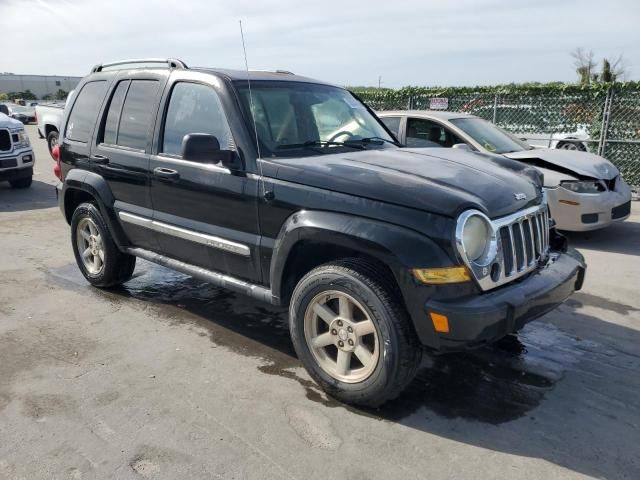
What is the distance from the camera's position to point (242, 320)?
14.9 feet

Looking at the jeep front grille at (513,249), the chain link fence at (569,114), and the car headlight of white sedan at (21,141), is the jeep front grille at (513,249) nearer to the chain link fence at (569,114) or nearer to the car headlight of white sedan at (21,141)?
the chain link fence at (569,114)

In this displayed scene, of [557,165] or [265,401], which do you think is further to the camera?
[557,165]

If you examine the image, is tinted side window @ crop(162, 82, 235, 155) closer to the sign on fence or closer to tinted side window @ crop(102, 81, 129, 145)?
tinted side window @ crop(102, 81, 129, 145)

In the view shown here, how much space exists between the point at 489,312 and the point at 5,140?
10.7m

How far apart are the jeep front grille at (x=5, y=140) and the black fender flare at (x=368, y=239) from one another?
9.49 metres

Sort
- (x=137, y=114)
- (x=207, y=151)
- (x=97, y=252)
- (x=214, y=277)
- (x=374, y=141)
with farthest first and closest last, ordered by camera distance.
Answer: (x=97, y=252) < (x=137, y=114) < (x=374, y=141) < (x=214, y=277) < (x=207, y=151)

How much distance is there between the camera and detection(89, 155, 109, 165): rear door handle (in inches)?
185

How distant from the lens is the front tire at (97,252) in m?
4.99

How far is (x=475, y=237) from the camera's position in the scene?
2.93 meters

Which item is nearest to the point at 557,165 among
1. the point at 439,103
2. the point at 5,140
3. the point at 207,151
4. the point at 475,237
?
the point at 475,237

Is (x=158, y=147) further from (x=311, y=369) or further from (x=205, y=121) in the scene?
(x=311, y=369)

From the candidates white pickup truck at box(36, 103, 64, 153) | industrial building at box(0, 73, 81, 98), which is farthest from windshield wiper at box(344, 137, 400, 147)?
industrial building at box(0, 73, 81, 98)

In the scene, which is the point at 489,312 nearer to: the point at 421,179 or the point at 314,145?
the point at 421,179

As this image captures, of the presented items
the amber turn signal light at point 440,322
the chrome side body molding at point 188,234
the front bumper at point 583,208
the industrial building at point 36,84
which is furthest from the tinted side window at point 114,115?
the industrial building at point 36,84
